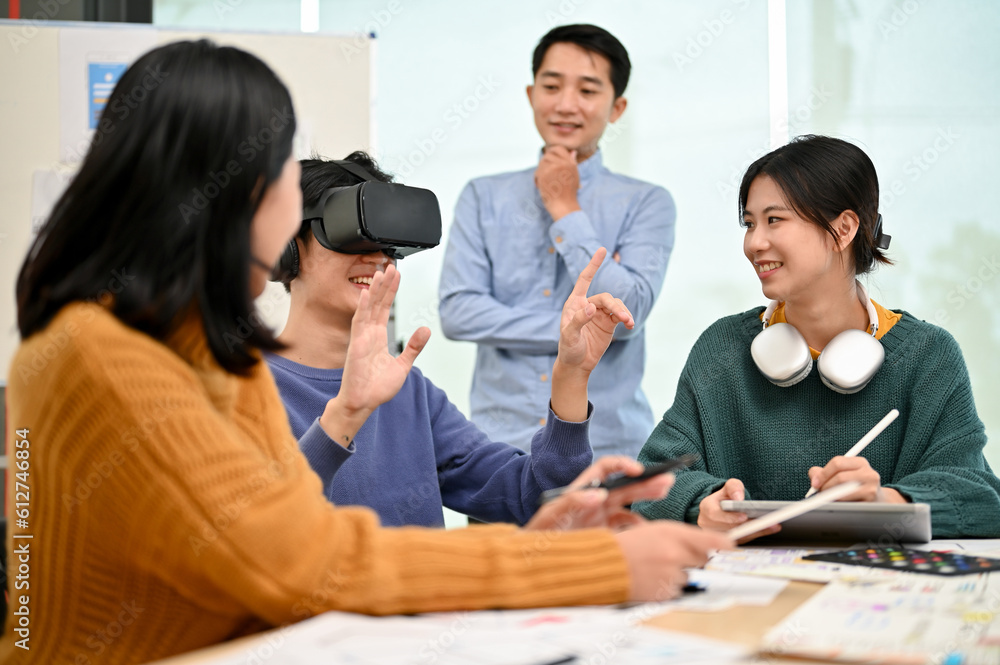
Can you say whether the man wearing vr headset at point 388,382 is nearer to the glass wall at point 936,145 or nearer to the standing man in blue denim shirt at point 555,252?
the standing man in blue denim shirt at point 555,252

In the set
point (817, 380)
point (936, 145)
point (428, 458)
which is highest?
point (936, 145)

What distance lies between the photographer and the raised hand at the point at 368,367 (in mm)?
1277

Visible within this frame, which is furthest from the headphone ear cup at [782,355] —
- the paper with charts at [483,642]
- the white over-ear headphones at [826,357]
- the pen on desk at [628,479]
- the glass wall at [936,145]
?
the glass wall at [936,145]

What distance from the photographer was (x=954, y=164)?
353 centimetres

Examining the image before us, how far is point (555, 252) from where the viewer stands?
7.70 feet

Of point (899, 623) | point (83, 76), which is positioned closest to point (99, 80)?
point (83, 76)

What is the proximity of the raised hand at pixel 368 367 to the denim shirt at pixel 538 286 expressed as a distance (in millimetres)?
883

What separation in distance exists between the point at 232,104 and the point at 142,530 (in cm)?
40

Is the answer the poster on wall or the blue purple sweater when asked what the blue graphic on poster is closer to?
the poster on wall

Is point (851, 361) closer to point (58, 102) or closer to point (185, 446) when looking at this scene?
point (185, 446)

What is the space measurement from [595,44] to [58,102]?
4.91 feet

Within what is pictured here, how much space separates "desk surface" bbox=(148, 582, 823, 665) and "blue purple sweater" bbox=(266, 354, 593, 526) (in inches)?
22.6

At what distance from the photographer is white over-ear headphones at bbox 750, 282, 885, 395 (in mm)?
1537

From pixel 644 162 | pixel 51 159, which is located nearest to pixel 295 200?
pixel 51 159
